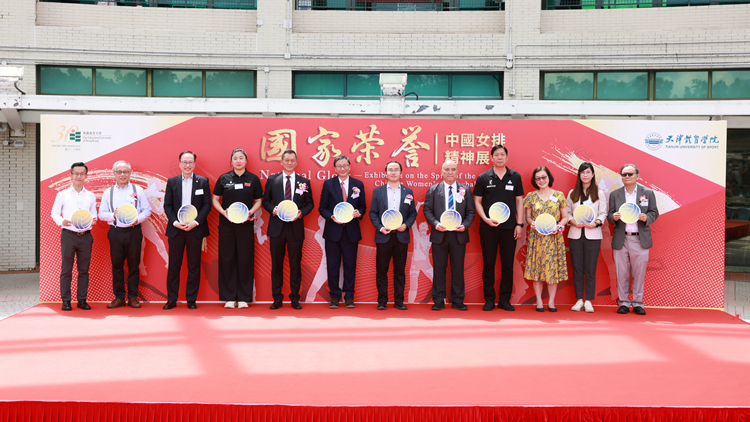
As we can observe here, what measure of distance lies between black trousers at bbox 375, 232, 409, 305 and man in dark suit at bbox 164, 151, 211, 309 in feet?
5.87

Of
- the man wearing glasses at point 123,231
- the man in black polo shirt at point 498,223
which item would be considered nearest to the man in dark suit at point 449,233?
the man in black polo shirt at point 498,223

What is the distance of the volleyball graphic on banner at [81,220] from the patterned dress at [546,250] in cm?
430

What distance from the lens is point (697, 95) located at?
8.54 meters

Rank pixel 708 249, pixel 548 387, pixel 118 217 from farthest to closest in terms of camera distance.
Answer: pixel 708 249
pixel 118 217
pixel 548 387

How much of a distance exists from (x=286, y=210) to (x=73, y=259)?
2.14 meters

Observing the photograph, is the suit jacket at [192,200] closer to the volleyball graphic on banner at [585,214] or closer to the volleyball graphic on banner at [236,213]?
the volleyball graphic on banner at [236,213]

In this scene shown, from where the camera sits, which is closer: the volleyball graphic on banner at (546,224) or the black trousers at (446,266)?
the volleyball graphic on banner at (546,224)

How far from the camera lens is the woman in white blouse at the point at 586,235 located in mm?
4941

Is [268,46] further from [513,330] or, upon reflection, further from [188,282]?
[513,330]

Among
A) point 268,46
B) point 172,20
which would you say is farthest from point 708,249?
point 172,20

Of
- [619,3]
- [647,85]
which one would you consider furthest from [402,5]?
[647,85]

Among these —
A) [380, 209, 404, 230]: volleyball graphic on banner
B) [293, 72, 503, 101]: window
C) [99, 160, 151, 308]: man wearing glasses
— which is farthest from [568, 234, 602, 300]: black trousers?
[293, 72, 503, 101]: window

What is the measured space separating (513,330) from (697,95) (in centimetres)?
680

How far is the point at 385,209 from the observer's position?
5.05 metres
